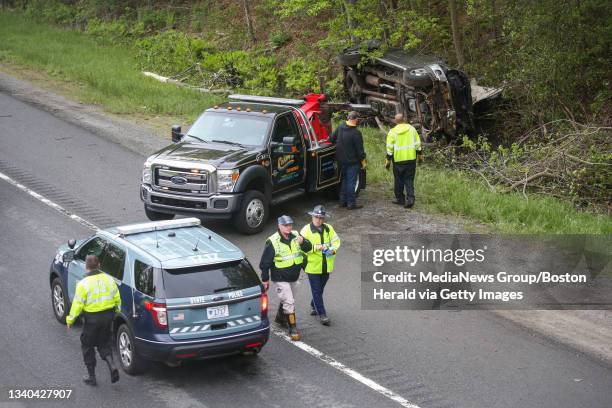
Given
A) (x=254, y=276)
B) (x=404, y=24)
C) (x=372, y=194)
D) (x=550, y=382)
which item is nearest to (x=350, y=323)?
(x=254, y=276)

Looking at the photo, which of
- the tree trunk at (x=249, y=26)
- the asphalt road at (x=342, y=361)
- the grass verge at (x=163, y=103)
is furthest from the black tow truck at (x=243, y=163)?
the tree trunk at (x=249, y=26)

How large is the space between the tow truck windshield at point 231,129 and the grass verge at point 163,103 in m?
3.31

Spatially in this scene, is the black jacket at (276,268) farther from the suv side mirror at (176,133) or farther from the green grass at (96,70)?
the green grass at (96,70)

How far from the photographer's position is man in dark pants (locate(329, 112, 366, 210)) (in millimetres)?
16672

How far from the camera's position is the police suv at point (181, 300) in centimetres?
967

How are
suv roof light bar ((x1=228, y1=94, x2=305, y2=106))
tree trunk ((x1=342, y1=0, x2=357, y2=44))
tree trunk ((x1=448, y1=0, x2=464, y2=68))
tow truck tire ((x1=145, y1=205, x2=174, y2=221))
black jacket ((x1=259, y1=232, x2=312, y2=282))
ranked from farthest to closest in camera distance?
tree trunk ((x1=342, y1=0, x2=357, y2=44))
tree trunk ((x1=448, y1=0, x2=464, y2=68))
suv roof light bar ((x1=228, y1=94, x2=305, y2=106))
tow truck tire ((x1=145, y1=205, x2=174, y2=221))
black jacket ((x1=259, y1=232, x2=312, y2=282))

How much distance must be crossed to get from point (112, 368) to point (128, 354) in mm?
282

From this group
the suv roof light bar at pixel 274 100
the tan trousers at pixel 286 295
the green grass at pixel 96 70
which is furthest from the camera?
the green grass at pixel 96 70

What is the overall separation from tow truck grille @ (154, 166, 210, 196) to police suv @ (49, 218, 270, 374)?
430cm

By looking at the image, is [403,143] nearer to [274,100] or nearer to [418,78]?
[274,100]

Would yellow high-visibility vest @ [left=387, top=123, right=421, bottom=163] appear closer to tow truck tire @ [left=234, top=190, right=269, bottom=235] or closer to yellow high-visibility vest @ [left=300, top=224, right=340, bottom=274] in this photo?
tow truck tire @ [left=234, top=190, right=269, bottom=235]

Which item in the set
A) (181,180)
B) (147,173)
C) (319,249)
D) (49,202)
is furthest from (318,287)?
(49,202)

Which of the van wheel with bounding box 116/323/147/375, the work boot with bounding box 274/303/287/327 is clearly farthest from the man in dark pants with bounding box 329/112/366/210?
the van wheel with bounding box 116/323/147/375

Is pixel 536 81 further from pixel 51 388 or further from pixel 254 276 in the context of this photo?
pixel 51 388
